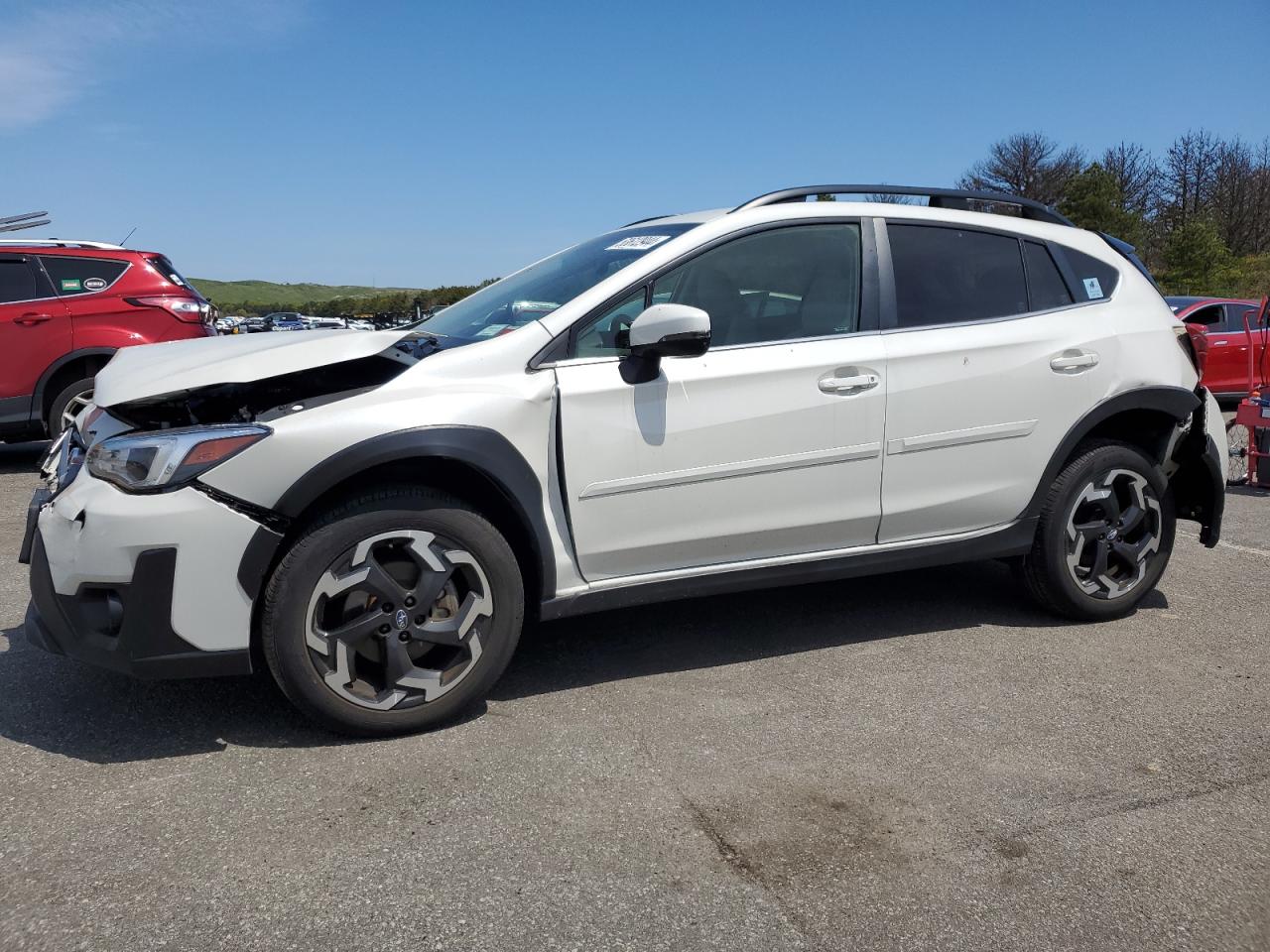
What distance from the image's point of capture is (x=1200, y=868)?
102 inches

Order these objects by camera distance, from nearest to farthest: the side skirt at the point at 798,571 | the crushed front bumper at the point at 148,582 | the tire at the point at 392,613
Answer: the crushed front bumper at the point at 148,582 → the tire at the point at 392,613 → the side skirt at the point at 798,571

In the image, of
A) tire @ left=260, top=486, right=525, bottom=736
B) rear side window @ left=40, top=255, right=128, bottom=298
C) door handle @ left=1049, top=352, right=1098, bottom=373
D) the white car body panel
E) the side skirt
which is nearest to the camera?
tire @ left=260, top=486, right=525, bottom=736

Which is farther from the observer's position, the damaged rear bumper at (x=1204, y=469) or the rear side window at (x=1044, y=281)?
the damaged rear bumper at (x=1204, y=469)

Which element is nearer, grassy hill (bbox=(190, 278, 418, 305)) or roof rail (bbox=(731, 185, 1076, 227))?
roof rail (bbox=(731, 185, 1076, 227))

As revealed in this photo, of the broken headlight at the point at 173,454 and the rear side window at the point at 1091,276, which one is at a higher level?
the rear side window at the point at 1091,276

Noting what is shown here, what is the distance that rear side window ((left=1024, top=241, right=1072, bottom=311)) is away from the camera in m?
4.36

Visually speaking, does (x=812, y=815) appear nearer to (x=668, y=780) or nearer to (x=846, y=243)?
(x=668, y=780)

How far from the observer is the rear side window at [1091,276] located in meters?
4.45

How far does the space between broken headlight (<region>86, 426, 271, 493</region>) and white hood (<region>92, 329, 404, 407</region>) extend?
244 millimetres

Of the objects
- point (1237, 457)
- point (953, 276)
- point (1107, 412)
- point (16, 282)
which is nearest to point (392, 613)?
point (953, 276)

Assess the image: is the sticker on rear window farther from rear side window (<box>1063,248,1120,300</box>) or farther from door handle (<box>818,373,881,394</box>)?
rear side window (<box>1063,248,1120,300</box>)

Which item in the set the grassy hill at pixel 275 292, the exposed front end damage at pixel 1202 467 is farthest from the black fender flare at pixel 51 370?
the grassy hill at pixel 275 292

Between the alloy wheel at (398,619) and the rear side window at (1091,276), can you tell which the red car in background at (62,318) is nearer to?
the alloy wheel at (398,619)

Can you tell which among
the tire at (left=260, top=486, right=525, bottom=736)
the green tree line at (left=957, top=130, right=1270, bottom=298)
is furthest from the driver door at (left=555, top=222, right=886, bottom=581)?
the green tree line at (left=957, top=130, right=1270, bottom=298)
